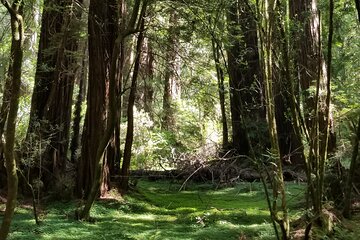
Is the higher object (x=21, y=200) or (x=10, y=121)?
(x=10, y=121)

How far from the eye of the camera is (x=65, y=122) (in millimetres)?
8492

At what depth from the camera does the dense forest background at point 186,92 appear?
4672 millimetres

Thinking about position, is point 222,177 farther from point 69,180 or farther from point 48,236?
point 48,236

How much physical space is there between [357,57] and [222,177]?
523 cm

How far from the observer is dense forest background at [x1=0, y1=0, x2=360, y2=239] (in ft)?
15.3

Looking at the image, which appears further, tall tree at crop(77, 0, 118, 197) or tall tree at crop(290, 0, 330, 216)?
tall tree at crop(77, 0, 118, 197)

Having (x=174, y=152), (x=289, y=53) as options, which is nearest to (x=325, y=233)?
(x=289, y=53)

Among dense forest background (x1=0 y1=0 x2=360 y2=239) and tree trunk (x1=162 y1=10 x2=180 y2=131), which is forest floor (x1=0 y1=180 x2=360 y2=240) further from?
tree trunk (x1=162 y1=10 x2=180 y2=131)

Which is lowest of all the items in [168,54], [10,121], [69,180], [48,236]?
[48,236]

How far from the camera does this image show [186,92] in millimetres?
7840

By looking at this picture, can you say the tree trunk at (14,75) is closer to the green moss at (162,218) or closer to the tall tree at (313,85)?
the green moss at (162,218)

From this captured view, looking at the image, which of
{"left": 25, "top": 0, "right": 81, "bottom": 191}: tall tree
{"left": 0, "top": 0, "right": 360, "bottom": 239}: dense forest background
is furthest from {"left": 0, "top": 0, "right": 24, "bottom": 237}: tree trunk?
{"left": 25, "top": 0, "right": 81, "bottom": 191}: tall tree

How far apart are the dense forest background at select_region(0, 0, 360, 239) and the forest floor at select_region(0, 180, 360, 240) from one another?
30 cm

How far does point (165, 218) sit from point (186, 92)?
7.55 ft
